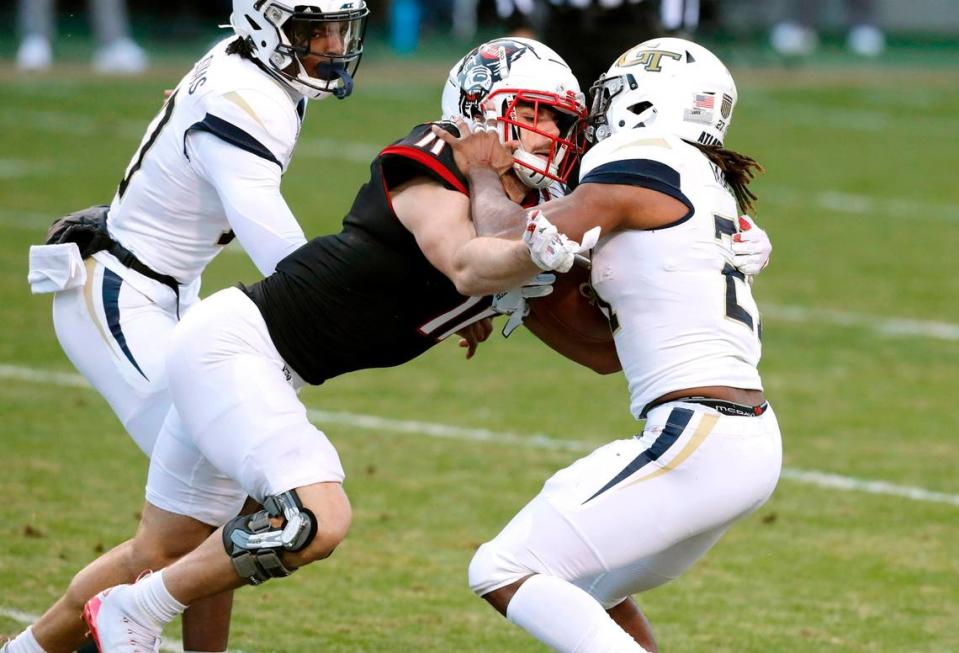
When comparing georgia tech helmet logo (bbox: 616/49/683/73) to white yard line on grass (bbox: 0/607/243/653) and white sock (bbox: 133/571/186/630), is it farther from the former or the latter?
white yard line on grass (bbox: 0/607/243/653)

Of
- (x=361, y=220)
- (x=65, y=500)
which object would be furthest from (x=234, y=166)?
(x=65, y=500)

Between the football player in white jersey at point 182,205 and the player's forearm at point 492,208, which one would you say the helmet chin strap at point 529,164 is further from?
the football player in white jersey at point 182,205

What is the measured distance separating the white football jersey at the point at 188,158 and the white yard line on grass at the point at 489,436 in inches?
110

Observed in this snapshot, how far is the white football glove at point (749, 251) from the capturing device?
4.21 metres

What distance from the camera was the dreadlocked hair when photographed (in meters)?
4.29

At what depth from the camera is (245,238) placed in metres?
4.73

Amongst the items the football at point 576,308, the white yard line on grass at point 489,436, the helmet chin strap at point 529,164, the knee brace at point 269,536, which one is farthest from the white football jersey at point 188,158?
the white yard line on grass at point 489,436

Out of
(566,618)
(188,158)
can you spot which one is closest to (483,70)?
(188,158)

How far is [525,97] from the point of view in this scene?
440 centimetres

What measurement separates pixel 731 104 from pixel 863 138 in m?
14.0

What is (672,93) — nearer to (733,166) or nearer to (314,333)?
(733,166)

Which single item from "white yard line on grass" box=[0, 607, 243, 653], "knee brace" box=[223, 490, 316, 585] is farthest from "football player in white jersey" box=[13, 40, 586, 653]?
"white yard line on grass" box=[0, 607, 243, 653]

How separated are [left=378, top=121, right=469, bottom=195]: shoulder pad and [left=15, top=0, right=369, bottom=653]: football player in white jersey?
547 mm

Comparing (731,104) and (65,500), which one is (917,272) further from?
(731,104)
